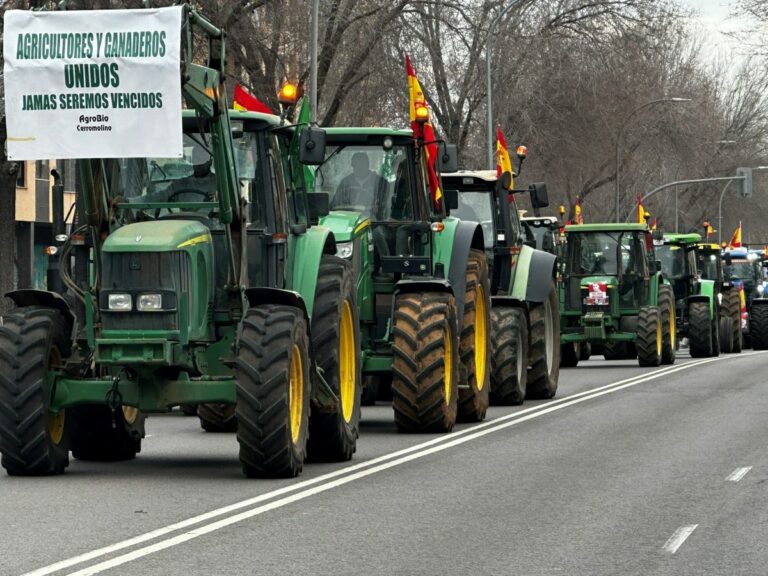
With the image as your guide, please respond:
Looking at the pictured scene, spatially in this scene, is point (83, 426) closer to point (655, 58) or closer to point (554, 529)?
point (554, 529)

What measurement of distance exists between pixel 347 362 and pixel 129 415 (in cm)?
185

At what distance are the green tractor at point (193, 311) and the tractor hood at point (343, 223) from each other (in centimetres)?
202

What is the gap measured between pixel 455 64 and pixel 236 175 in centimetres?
3705

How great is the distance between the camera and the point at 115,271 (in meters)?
13.3

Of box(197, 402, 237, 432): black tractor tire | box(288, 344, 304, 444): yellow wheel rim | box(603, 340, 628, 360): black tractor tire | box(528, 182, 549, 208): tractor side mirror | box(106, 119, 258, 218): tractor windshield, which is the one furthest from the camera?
box(603, 340, 628, 360): black tractor tire

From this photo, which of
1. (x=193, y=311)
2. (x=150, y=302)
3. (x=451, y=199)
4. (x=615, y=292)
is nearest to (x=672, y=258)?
(x=615, y=292)

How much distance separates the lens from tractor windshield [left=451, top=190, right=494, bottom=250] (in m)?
23.5

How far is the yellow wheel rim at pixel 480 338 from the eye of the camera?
1961 centimetres

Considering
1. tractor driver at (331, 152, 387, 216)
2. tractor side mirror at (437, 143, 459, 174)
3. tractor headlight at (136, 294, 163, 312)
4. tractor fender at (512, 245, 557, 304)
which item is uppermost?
tractor side mirror at (437, 143, 459, 174)

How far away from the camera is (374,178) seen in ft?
60.4

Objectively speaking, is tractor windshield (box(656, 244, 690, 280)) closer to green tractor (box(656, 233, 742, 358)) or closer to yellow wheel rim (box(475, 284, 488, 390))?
green tractor (box(656, 233, 742, 358))

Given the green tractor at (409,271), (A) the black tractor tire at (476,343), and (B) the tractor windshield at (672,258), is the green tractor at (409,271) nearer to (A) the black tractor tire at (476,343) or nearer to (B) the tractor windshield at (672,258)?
(A) the black tractor tire at (476,343)

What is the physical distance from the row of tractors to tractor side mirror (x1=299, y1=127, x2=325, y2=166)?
0.4 inches

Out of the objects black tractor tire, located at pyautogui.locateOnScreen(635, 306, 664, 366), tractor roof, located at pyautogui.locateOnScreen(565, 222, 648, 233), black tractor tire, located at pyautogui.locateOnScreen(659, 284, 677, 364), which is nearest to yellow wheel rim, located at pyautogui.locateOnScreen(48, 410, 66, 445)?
black tractor tire, located at pyautogui.locateOnScreen(635, 306, 664, 366)
